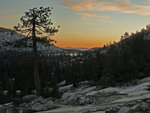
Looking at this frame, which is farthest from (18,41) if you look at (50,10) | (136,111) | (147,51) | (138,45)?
(147,51)

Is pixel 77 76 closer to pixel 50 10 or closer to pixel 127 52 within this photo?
pixel 127 52

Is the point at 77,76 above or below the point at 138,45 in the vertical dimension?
below

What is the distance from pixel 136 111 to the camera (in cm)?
774

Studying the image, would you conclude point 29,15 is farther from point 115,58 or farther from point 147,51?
point 147,51

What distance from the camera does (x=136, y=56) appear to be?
3669 cm

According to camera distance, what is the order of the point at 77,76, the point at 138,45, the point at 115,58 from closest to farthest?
the point at 115,58 → the point at 138,45 → the point at 77,76

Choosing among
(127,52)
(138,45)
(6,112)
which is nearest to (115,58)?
(127,52)

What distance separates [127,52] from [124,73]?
4.04m

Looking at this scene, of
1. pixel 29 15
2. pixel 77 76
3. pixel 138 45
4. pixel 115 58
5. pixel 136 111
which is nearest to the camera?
pixel 136 111

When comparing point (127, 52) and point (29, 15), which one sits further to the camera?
point (127, 52)

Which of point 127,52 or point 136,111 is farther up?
point 127,52

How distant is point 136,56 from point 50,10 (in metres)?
25.3

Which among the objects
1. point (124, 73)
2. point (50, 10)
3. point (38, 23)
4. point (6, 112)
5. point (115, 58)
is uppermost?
point (50, 10)

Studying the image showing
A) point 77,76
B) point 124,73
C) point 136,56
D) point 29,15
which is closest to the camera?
point 29,15
